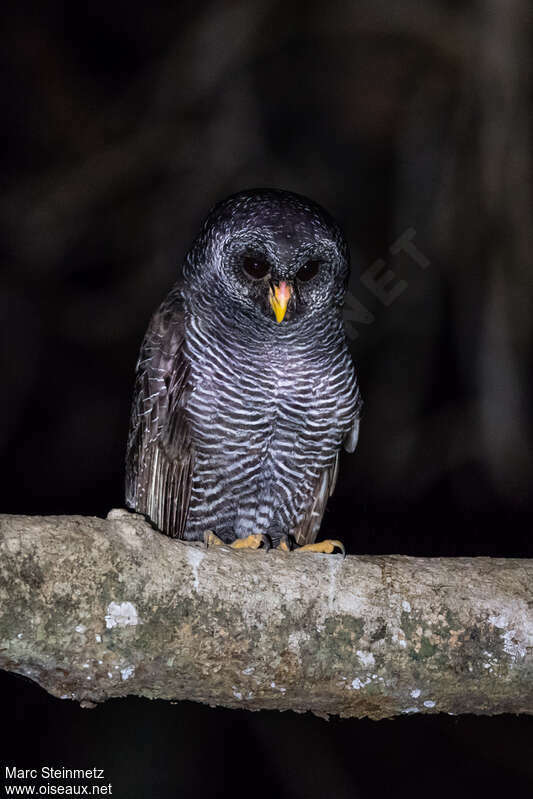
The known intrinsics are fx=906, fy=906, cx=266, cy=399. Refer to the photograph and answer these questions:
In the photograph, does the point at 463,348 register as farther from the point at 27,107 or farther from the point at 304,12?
the point at 27,107

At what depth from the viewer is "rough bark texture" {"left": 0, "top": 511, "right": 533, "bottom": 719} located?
2199 mm

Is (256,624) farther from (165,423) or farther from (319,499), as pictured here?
(319,499)

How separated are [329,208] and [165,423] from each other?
263 centimetres

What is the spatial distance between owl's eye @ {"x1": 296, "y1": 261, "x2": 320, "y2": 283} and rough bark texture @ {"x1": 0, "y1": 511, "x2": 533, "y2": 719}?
973 millimetres

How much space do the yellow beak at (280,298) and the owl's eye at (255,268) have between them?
81 mm

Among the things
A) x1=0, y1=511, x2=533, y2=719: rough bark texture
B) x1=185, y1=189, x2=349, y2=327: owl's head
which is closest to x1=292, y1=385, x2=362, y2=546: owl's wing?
x1=185, y1=189, x2=349, y2=327: owl's head

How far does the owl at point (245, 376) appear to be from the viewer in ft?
9.87

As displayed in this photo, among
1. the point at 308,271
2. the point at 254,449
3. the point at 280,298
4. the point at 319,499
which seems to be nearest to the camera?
the point at 280,298

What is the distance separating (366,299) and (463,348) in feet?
2.49

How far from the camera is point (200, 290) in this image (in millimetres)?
3215

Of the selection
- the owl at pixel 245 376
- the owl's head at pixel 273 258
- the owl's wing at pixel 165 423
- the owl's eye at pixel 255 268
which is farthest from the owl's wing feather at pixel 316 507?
the owl's eye at pixel 255 268

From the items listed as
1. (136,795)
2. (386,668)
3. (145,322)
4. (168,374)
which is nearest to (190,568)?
(386,668)

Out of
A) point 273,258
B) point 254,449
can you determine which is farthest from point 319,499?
point 273,258

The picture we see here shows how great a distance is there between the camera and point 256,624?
2371 millimetres
